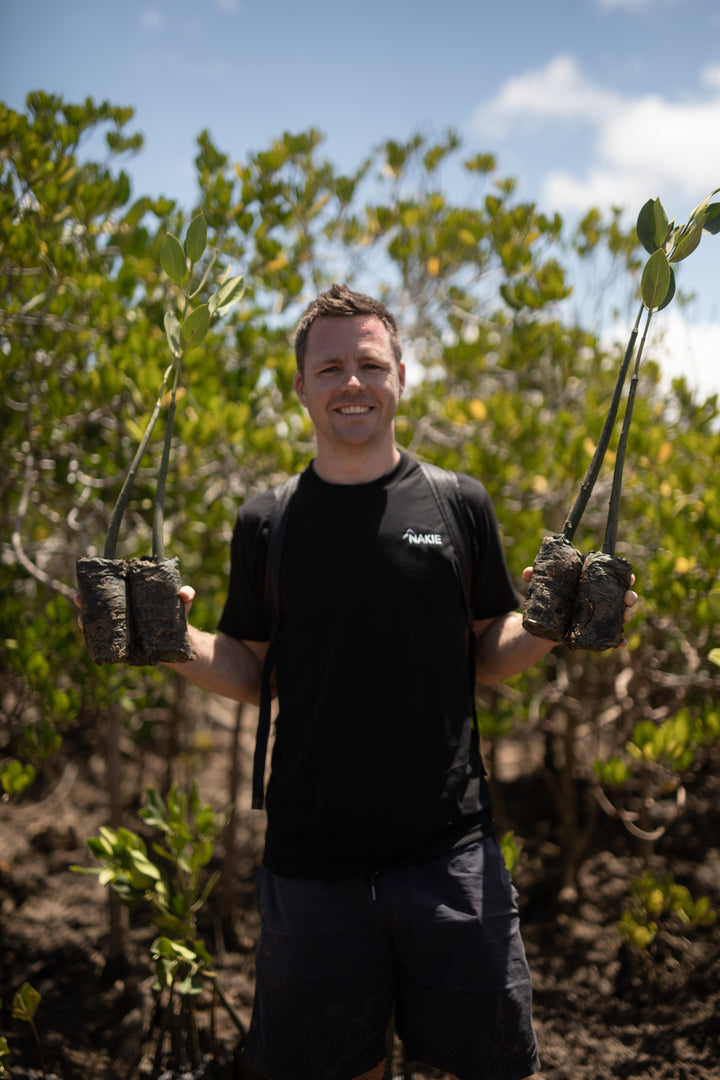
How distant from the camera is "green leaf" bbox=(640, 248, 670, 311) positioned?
1493 mm

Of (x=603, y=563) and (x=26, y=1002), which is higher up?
(x=603, y=563)

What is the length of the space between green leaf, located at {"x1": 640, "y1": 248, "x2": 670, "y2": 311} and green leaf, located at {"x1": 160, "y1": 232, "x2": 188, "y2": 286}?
96cm

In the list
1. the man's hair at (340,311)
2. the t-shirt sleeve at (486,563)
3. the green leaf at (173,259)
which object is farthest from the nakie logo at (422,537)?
the green leaf at (173,259)

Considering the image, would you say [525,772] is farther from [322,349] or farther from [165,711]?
[322,349]

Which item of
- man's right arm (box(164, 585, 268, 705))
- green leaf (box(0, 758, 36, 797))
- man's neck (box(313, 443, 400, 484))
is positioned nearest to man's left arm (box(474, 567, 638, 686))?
man's neck (box(313, 443, 400, 484))

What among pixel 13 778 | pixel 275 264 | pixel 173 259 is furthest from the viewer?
pixel 275 264

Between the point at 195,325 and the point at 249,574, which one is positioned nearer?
the point at 195,325

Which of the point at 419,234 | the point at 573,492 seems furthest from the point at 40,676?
the point at 419,234

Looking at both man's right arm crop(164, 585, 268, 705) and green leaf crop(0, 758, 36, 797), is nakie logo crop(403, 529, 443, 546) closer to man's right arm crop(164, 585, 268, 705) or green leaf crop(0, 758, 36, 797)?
man's right arm crop(164, 585, 268, 705)

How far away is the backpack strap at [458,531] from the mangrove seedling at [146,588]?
2.33ft

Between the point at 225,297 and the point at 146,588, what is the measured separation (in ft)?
2.40

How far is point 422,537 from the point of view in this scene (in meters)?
1.96

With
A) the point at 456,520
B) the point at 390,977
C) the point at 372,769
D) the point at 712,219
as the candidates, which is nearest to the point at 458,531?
the point at 456,520

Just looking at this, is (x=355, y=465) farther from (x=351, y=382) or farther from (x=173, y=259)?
(x=173, y=259)
